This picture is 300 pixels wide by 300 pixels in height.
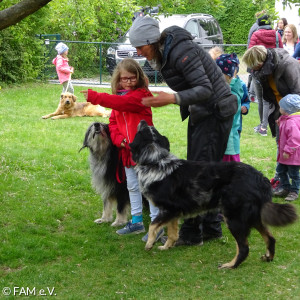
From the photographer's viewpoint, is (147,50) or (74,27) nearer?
(147,50)

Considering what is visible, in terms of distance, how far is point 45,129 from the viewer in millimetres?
10477

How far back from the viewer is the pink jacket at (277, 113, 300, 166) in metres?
6.14

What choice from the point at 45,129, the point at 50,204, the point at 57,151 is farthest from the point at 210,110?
the point at 45,129

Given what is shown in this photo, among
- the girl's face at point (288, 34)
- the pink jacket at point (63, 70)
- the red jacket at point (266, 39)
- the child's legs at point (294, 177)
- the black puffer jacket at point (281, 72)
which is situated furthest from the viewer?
the pink jacket at point (63, 70)

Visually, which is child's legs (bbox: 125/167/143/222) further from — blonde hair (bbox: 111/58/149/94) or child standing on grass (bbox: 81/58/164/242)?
blonde hair (bbox: 111/58/149/94)

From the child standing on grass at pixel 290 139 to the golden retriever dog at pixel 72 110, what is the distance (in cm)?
693

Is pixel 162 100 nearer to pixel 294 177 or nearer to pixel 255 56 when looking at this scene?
pixel 255 56

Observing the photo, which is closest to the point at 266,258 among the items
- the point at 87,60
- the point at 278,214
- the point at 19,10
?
the point at 278,214

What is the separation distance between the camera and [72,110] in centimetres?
1234

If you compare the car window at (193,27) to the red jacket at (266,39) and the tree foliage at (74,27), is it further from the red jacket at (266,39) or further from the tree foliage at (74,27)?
the red jacket at (266,39)

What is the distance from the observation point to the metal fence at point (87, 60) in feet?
57.5

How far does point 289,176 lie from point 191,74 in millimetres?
3260

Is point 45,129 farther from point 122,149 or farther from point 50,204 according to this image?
point 122,149

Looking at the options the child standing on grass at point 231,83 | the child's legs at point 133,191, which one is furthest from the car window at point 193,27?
the child's legs at point 133,191
